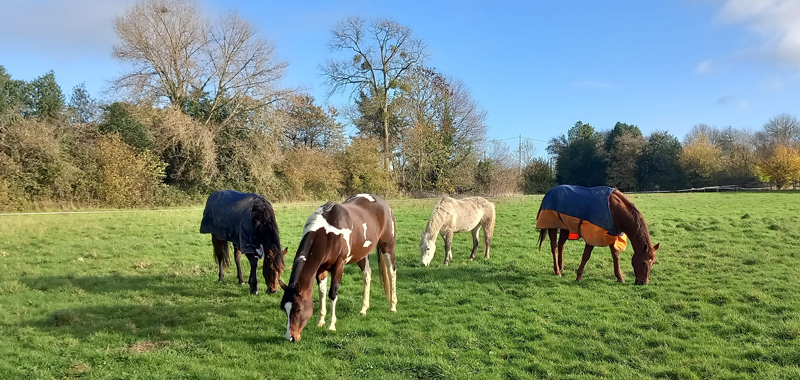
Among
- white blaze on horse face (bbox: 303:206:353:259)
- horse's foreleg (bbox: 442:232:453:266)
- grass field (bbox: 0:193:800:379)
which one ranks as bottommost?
grass field (bbox: 0:193:800:379)

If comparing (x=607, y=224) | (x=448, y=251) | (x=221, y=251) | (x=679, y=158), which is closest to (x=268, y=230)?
(x=221, y=251)

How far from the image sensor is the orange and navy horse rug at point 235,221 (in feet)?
23.1

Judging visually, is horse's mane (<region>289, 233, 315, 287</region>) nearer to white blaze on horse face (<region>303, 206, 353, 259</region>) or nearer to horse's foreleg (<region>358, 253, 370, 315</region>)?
white blaze on horse face (<region>303, 206, 353, 259</region>)

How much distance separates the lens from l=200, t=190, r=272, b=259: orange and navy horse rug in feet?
23.1

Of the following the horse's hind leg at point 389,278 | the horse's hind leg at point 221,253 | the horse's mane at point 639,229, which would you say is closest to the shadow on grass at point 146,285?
the horse's hind leg at point 221,253

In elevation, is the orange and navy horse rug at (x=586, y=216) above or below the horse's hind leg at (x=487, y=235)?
above

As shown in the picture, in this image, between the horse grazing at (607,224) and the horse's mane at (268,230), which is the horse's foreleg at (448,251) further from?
the horse's mane at (268,230)

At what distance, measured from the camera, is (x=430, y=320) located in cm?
582

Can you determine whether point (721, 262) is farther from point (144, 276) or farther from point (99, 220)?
point (99, 220)

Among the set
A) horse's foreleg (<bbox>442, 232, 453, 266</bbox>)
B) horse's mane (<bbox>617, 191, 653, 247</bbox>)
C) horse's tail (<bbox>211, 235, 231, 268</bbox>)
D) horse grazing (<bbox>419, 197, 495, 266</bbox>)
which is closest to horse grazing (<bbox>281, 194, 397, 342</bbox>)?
horse grazing (<bbox>419, 197, 495, 266</bbox>)

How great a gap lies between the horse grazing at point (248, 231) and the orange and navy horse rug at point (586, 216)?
5.13 metres

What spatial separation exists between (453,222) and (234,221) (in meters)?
4.75

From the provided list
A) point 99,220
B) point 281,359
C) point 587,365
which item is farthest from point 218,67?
point 587,365

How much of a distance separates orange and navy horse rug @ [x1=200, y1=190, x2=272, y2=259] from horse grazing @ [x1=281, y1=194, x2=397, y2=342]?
1.69 m
